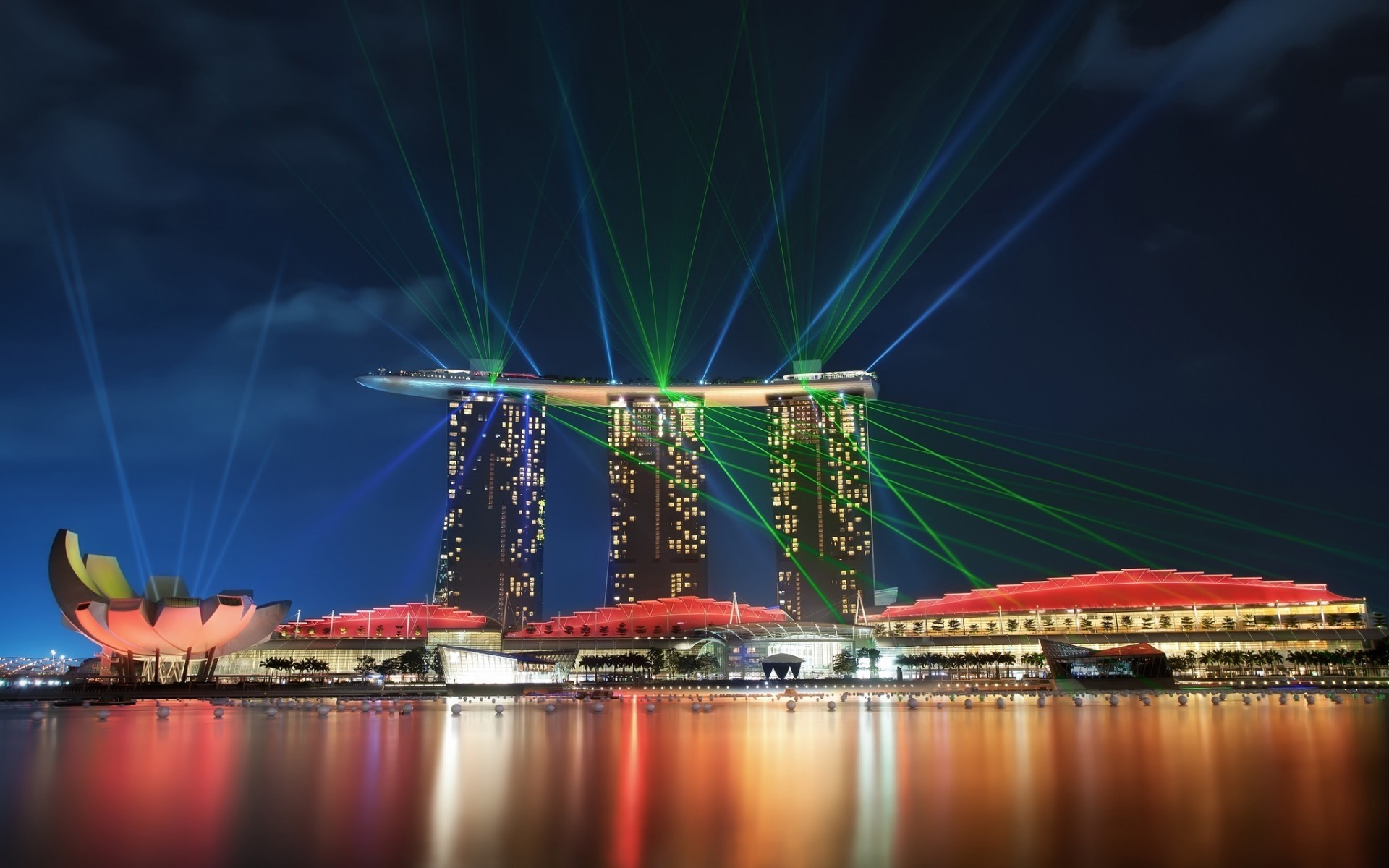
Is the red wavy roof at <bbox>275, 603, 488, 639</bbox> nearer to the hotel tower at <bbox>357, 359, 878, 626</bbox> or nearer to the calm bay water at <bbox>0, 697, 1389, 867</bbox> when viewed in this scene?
the hotel tower at <bbox>357, 359, 878, 626</bbox>

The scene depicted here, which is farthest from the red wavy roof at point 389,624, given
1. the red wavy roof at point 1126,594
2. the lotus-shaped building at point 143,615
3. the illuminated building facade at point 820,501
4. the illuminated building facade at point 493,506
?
the illuminated building facade at point 820,501

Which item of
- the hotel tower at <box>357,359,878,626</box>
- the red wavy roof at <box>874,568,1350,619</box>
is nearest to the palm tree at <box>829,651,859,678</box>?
the red wavy roof at <box>874,568,1350,619</box>

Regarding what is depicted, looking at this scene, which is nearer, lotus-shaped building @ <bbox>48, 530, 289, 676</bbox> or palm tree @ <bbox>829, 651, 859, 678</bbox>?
lotus-shaped building @ <bbox>48, 530, 289, 676</bbox>

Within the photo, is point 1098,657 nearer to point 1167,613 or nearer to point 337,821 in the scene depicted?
point 1167,613

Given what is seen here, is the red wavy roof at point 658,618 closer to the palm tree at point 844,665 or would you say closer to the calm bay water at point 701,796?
the palm tree at point 844,665

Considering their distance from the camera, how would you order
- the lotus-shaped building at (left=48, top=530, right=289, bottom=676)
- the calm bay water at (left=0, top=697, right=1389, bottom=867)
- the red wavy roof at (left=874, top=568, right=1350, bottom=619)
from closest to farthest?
the calm bay water at (left=0, top=697, right=1389, bottom=867) < the lotus-shaped building at (left=48, top=530, right=289, bottom=676) < the red wavy roof at (left=874, top=568, right=1350, bottom=619)

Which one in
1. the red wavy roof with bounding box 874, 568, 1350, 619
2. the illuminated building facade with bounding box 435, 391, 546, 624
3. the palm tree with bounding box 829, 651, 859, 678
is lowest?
the palm tree with bounding box 829, 651, 859, 678

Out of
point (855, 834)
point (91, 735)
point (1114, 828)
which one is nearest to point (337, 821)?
point (855, 834)

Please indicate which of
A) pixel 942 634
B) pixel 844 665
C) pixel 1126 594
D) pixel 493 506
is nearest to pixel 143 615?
pixel 844 665
